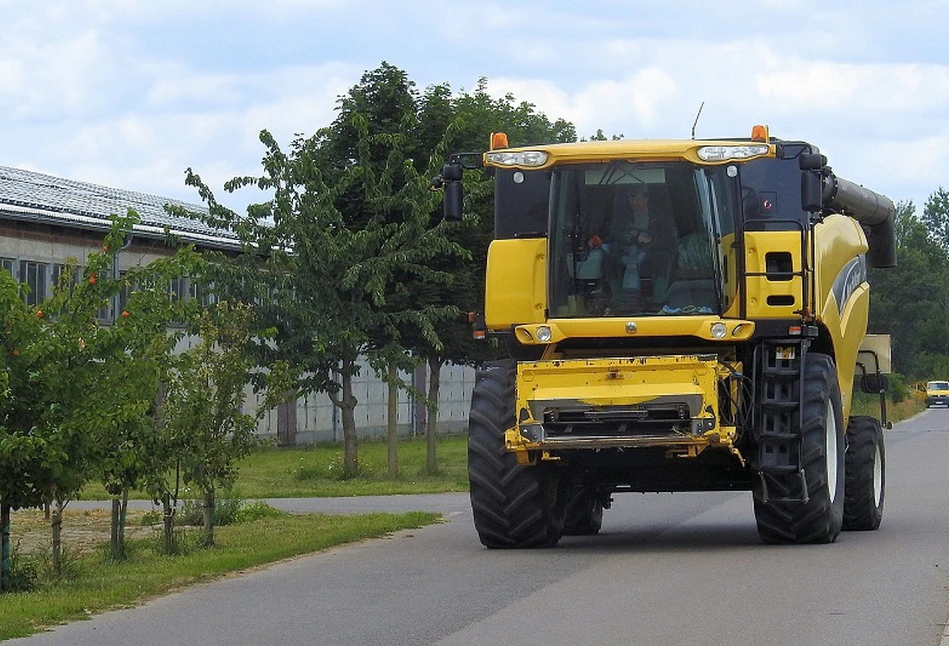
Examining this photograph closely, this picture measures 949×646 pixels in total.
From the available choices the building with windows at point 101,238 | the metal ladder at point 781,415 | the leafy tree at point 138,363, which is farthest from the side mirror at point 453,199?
the building with windows at point 101,238

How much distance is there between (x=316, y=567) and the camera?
16.6 meters

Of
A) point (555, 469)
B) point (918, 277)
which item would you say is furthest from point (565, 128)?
point (555, 469)

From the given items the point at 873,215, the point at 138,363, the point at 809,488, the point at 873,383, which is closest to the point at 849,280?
the point at 873,383

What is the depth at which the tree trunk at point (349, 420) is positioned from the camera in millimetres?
32969

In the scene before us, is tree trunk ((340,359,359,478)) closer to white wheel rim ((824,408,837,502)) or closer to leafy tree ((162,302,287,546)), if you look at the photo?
leafy tree ((162,302,287,546))

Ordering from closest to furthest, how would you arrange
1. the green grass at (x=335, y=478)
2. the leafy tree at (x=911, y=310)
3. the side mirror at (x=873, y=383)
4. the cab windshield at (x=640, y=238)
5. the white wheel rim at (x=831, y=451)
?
the cab windshield at (x=640, y=238), the white wheel rim at (x=831, y=451), the side mirror at (x=873, y=383), the green grass at (x=335, y=478), the leafy tree at (x=911, y=310)

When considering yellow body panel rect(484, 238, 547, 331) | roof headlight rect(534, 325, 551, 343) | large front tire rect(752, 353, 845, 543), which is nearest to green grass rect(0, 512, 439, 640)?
yellow body panel rect(484, 238, 547, 331)

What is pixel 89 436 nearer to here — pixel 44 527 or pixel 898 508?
pixel 44 527

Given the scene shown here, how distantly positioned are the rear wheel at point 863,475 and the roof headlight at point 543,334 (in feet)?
13.3

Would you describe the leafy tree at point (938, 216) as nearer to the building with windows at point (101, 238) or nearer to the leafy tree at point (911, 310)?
the leafy tree at point (911, 310)

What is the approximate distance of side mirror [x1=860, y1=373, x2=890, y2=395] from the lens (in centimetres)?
2248

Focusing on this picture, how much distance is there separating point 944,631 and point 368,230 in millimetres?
21019

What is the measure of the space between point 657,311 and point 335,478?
17.3 m

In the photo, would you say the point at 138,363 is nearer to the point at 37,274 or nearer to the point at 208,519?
the point at 208,519
